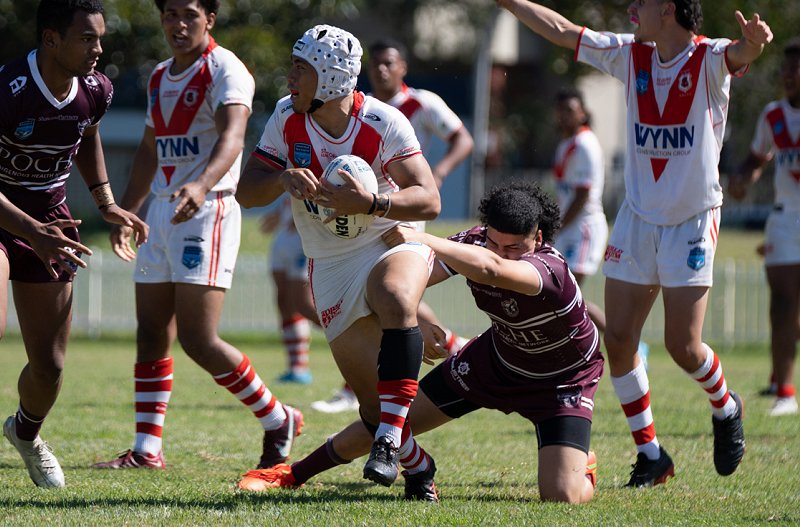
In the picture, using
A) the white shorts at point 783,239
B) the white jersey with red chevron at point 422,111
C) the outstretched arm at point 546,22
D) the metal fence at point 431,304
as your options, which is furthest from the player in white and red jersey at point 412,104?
the metal fence at point 431,304

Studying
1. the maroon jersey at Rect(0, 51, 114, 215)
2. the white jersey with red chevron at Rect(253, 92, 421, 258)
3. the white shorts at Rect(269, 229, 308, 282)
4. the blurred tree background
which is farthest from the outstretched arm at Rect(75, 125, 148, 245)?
the white shorts at Rect(269, 229, 308, 282)

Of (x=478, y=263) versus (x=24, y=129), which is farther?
(x=24, y=129)

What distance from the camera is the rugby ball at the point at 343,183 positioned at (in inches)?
189

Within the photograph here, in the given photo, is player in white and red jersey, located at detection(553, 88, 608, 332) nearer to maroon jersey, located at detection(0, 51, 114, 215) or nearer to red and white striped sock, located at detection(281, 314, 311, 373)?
red and white striped sock, located at detection(281, 314, 311, 373)

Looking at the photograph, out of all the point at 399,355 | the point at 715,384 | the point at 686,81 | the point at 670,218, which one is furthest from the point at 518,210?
the point at 715,384

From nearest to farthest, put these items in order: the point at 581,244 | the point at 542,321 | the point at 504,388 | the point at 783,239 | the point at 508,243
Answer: the point at 508,243 → the point at 542,321 → the point at 504,388 → the point at 783,239 → the point at 581,244

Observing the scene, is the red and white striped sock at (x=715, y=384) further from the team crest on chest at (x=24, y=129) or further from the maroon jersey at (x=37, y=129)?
the team crest on chest at (x=24, y=129)

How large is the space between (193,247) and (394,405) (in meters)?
1.86

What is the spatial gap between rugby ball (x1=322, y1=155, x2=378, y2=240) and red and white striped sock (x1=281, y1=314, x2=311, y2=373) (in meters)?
6.25

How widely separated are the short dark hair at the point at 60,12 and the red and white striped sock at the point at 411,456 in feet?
7.91

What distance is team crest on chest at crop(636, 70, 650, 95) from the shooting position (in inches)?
242

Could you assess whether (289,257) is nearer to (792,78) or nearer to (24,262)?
(792,78)

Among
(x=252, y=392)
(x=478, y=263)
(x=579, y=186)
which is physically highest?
(x=478, y=263)

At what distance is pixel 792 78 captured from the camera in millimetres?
9039
